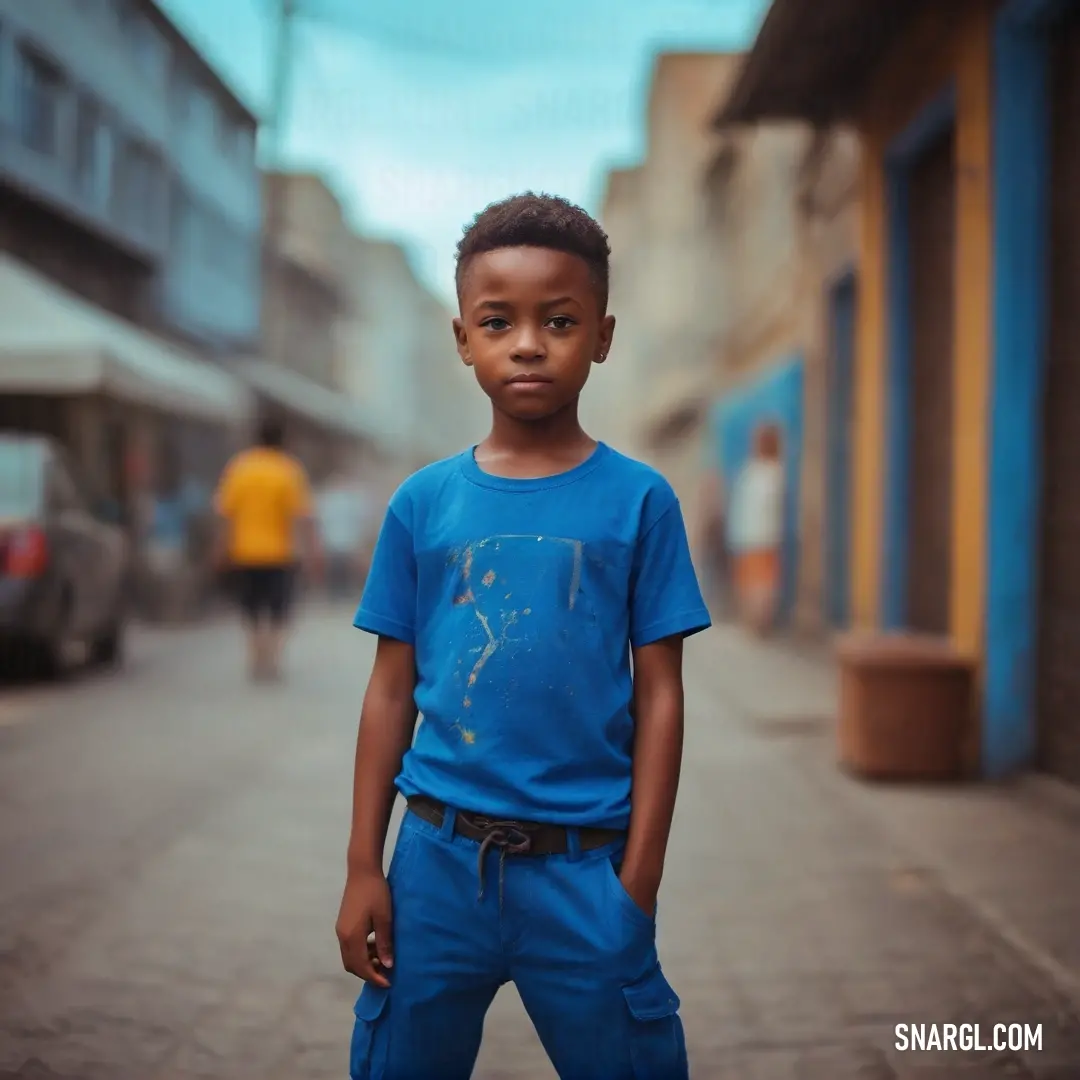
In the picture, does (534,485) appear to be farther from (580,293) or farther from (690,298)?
(690,298)

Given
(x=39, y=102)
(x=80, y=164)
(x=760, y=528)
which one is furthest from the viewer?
(x=80, y=164)

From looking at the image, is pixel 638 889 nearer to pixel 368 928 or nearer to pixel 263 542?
pixel 368 928

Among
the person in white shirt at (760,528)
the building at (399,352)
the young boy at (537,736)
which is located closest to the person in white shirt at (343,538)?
the person in white shirt at (760,528)

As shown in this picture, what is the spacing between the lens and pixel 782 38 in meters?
8.32

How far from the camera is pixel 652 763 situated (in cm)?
190

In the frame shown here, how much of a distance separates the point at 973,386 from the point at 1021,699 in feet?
4.97

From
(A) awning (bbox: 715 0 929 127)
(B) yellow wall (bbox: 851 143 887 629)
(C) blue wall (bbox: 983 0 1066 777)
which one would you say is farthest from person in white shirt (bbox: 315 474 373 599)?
(C) blue wall (bbox: 983 0 1066 777)

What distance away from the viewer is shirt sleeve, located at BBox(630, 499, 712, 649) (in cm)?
193

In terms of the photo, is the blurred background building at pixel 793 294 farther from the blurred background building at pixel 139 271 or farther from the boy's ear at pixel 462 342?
the boy's ear at pixel 462 342

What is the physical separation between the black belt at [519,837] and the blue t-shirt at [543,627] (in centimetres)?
Result: 2

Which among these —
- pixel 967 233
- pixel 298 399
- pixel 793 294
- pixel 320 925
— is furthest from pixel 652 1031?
pixel 298 399

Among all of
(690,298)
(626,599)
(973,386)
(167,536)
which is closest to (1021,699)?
(973,386)

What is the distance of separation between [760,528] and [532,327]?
11.9 meters

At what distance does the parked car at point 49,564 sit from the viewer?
30.2ft
